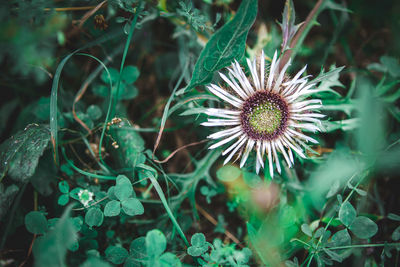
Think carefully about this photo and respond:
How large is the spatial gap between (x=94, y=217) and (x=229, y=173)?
1.86ft

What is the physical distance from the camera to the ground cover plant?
996mm

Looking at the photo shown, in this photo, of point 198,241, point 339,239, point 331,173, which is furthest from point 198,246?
point 331,173

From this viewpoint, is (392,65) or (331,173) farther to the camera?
(392,65)

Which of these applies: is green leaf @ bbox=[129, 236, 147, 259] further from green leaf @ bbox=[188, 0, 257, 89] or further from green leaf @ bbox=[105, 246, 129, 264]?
green leaf @ bbox=[188, 0, 257, 89]

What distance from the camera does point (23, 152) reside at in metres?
1.03

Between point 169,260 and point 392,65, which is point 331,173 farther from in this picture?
point 169,260

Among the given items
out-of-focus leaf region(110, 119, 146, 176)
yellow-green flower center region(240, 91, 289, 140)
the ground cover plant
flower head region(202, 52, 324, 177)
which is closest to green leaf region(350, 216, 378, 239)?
the ground cover plant

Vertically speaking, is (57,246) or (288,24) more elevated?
(288,24)

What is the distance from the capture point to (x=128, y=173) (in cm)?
116

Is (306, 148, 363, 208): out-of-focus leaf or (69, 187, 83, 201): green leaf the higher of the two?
(306, 148, 363, 208): out-of-focus leaf

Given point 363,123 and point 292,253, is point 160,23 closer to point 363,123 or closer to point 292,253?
point 363,123

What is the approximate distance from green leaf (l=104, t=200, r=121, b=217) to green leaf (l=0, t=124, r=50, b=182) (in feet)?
0.99

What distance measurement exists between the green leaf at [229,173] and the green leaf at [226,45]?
0.40 metres

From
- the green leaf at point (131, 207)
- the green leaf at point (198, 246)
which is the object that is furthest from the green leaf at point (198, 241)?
the green leaf at point (131, 207)
